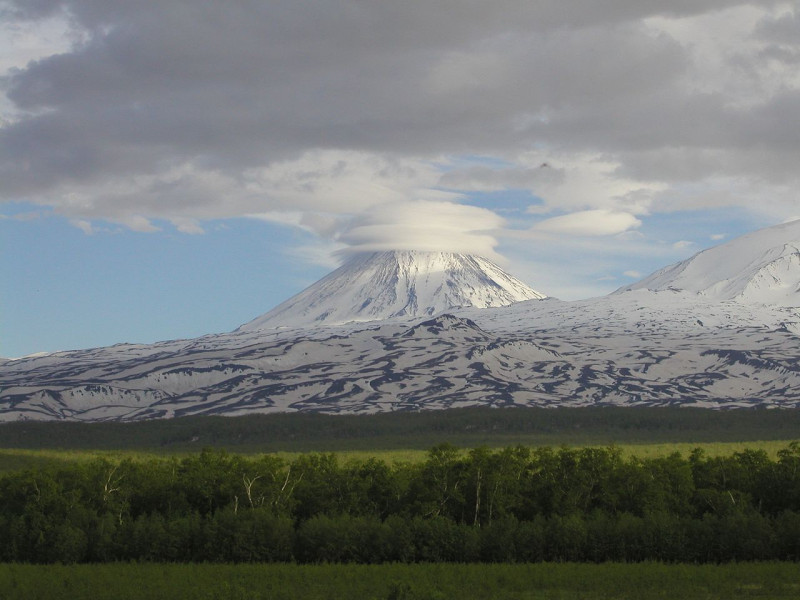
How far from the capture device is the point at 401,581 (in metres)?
68.6

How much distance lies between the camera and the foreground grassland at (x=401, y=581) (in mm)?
69688

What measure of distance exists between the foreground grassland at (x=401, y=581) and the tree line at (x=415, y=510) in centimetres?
488

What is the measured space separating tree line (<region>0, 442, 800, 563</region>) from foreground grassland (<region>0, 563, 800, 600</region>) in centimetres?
488

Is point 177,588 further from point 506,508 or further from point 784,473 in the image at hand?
point 784,473

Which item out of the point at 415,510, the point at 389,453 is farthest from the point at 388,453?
the point at 415,510

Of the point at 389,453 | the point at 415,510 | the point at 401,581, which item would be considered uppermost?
the point at 389,453

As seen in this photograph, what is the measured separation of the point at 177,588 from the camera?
7125 cm

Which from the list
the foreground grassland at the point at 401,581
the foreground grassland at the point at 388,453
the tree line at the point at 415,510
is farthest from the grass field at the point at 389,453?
the foreground grassland at the point at 401,581

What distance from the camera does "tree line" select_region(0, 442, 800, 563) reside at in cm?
8425

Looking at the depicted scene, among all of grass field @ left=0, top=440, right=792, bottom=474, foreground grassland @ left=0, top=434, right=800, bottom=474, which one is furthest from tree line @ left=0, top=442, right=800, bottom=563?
grass field @ left=0, top=440, right=792, bottom=474

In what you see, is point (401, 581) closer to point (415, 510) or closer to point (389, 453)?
point (415, 510)

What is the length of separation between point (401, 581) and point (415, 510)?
24.7 metres

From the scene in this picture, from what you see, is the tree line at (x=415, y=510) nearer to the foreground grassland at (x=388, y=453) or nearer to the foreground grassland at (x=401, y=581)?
the foreground grassland at (x=401, y=581)

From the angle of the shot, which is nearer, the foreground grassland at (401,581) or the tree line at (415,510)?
the foreground grassland at (401,581)
